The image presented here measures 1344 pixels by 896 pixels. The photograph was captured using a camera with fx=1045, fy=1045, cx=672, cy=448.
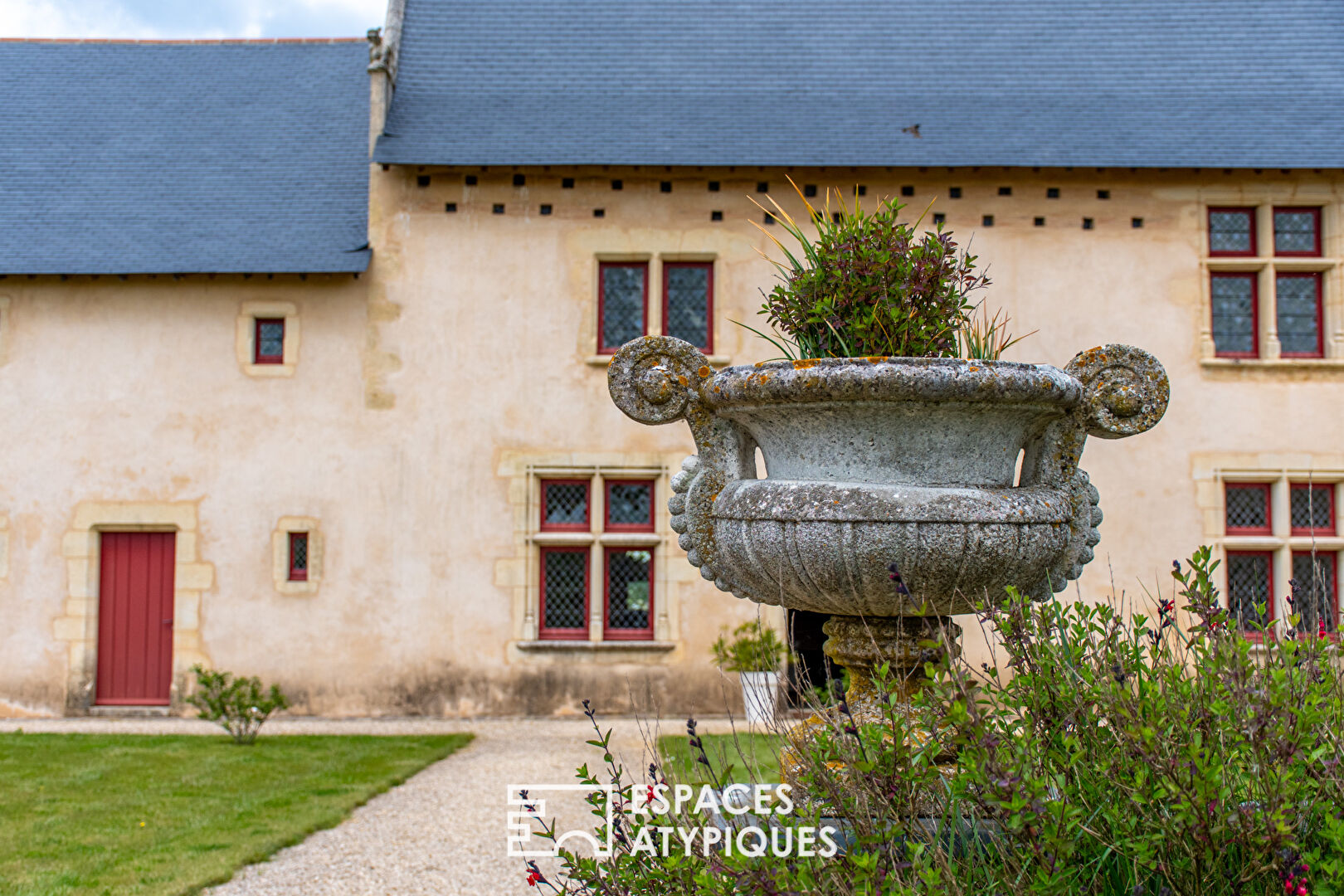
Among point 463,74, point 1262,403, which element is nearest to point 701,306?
point 463,74

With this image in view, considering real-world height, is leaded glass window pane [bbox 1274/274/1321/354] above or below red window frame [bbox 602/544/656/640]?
above

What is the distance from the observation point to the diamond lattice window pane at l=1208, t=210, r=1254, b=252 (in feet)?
31.5

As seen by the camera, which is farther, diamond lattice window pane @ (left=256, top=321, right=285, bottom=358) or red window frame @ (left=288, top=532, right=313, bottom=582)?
diamond lattice window pane @ (left=256, top=321, right=285, bottom=358)

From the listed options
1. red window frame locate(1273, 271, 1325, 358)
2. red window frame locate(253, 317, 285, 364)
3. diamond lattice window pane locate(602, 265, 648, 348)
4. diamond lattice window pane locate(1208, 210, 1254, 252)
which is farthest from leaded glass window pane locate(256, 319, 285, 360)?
red window frame locate(1273, 271, 1325, 358)

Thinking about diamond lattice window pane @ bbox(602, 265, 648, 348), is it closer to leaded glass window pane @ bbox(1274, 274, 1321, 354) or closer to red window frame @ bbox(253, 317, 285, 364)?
red window frame @ bbox(253, 317, 285, 364)

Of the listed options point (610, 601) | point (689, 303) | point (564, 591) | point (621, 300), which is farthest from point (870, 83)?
point (564, 591)

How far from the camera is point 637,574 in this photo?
9.46 metres

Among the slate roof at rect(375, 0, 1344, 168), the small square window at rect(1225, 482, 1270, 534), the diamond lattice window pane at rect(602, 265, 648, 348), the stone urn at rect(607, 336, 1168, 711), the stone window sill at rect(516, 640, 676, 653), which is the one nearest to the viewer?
the stone urn at rect(607, 336, 1168, 711)

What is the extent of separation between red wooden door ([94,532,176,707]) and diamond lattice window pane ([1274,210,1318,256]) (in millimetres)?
10498

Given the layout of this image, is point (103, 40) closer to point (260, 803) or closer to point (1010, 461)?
point (260, 803)

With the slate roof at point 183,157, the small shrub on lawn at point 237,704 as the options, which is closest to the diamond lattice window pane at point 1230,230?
the slate roof at point 183,157

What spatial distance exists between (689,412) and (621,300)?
667 centimetres

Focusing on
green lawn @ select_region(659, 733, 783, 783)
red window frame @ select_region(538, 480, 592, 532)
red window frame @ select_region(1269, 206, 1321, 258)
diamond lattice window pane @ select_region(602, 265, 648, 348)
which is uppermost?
red window frame @ select_region(1269, 206, 1321, 258)

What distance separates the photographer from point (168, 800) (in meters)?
5.89
